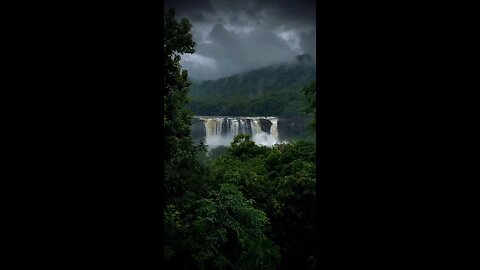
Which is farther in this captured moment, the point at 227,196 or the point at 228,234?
the point at 228,234

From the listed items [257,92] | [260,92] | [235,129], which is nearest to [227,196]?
[235,129]

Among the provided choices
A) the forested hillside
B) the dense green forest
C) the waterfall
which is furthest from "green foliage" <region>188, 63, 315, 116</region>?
the dense green forest

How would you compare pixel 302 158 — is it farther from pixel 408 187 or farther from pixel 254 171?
pixel 408 187

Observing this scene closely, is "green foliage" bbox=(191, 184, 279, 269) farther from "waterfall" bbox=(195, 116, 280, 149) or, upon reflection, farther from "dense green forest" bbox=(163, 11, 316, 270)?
"waterfall" bbox=(195, 116, 280, 149)

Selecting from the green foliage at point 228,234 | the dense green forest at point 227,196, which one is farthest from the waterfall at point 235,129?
the green foliage at point 228,234

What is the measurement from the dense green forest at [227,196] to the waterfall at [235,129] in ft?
28.1

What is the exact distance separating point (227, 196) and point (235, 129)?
52.8 ft

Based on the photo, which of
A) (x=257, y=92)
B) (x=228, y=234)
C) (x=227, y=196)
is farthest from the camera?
(x=257, y=92)

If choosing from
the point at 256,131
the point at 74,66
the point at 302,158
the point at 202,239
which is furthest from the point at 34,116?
the point at 256,131

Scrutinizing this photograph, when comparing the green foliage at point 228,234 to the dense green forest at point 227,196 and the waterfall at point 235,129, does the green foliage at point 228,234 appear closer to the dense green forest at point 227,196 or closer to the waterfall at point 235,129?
the dense green forest at point 227,196

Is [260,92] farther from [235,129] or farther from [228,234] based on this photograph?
[228,234]

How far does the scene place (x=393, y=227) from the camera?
161cm

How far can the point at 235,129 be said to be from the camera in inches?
945

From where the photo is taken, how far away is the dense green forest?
6.04 m
